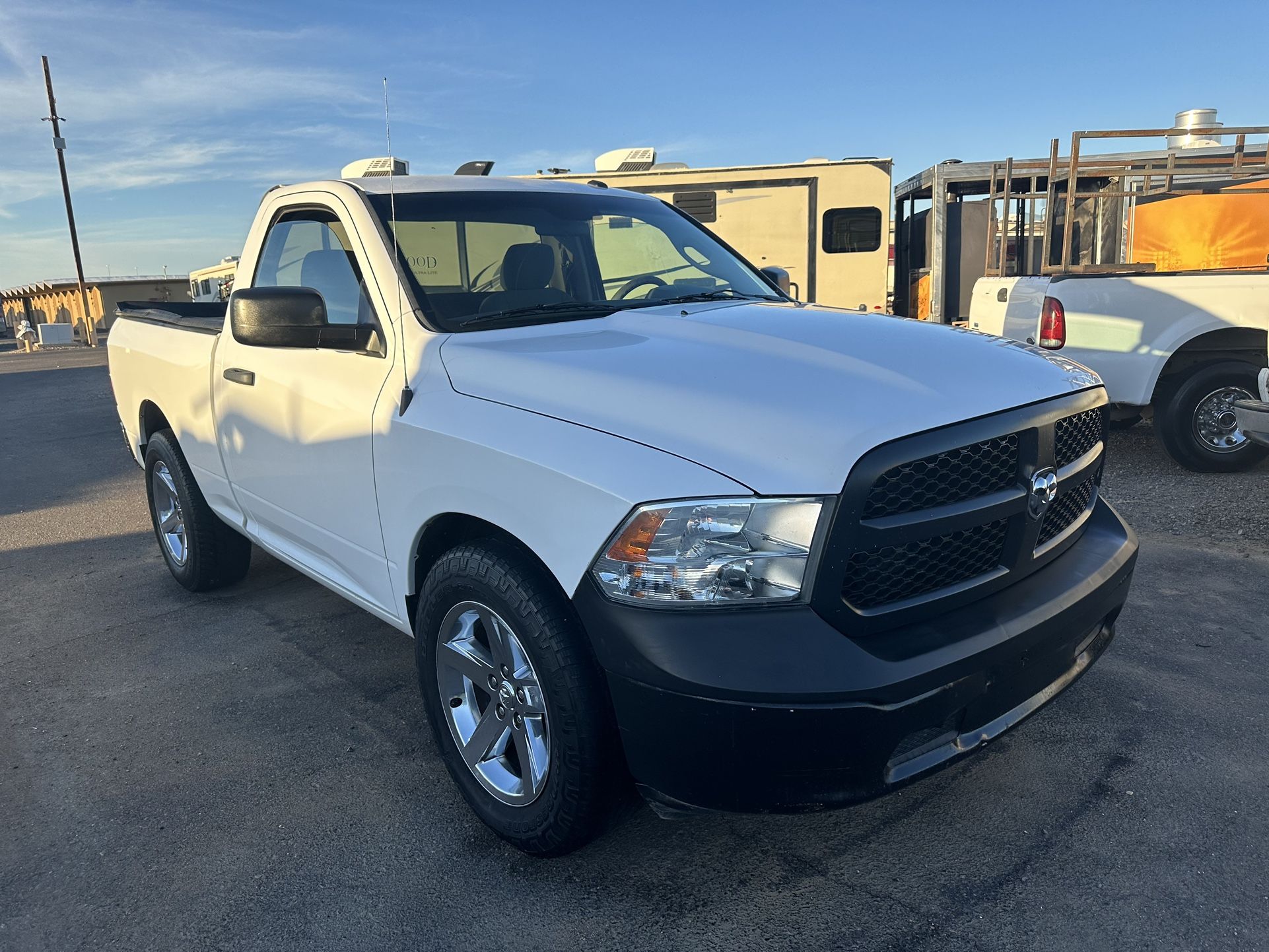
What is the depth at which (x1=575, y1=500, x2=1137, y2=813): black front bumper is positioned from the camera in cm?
193

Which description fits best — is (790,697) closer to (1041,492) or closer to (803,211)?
(1041,492)

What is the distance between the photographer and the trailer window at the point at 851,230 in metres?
12.4

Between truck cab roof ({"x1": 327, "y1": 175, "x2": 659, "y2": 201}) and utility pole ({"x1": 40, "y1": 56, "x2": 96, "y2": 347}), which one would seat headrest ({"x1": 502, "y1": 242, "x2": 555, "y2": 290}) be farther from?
utility pole ({"x1": 40, "y1": 56, "x2": 96, "y2": 347})

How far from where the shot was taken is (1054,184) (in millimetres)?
11016

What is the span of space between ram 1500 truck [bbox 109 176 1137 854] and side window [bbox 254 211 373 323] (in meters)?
0.02

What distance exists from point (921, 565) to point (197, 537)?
3.61m

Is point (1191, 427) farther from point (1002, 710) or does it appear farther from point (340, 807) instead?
point (340, 807)

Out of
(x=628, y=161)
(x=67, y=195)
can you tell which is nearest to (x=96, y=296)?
(x=67, y=195)

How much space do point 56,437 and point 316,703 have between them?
8755 millimetres

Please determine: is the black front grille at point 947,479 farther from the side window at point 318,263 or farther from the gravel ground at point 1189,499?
the gravel ground at point 1189,499

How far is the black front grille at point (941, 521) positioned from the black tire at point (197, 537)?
3412mm

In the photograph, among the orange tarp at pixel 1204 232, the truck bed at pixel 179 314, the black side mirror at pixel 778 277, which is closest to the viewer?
the black side mirror at pixel 778 277

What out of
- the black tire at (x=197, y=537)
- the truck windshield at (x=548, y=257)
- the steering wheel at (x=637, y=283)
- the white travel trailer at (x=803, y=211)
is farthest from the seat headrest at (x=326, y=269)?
the white travel trailer at (x=803, y=211)

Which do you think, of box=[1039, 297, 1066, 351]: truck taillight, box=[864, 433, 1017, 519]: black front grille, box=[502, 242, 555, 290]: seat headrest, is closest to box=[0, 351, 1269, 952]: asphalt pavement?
box=[864, 433, 1017, 519]: black front grille
